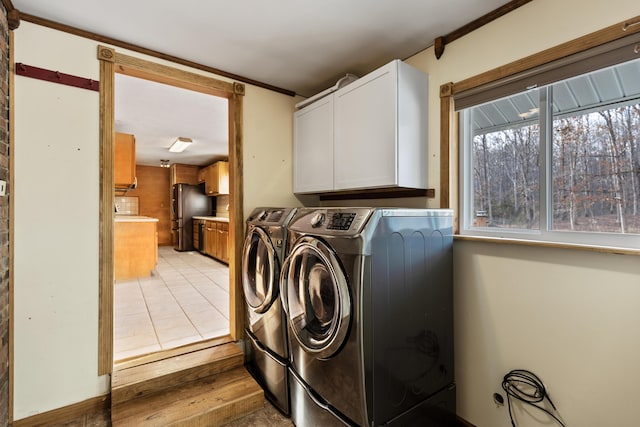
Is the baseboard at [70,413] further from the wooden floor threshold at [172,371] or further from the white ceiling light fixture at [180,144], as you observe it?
the white ceiling light fixture at [180,144]

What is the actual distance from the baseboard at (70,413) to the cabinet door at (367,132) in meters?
2.09

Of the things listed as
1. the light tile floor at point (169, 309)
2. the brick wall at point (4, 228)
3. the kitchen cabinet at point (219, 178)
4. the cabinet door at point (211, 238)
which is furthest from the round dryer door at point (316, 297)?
the kitchen cabinet at point (219, 178)

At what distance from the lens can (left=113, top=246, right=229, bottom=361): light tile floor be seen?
2.57 m

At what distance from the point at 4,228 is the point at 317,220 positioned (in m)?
1.68

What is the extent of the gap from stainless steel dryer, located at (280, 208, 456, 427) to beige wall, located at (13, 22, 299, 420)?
1267 millimetres

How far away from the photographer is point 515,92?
1.64 metres

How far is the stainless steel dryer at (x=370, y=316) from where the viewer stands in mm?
1395

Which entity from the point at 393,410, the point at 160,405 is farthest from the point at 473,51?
the point at 160,405

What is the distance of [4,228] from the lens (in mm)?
1636

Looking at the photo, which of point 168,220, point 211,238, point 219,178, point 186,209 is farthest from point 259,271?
point 168,220

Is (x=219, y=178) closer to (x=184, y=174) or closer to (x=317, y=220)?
(x=184, y=174)

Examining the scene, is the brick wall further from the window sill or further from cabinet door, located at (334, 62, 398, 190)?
the window sill

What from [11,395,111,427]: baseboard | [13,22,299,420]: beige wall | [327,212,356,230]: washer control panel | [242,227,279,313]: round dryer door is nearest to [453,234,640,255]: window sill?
[327,212,356,230]: washer control panel

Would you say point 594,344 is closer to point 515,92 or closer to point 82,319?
point 515,92
